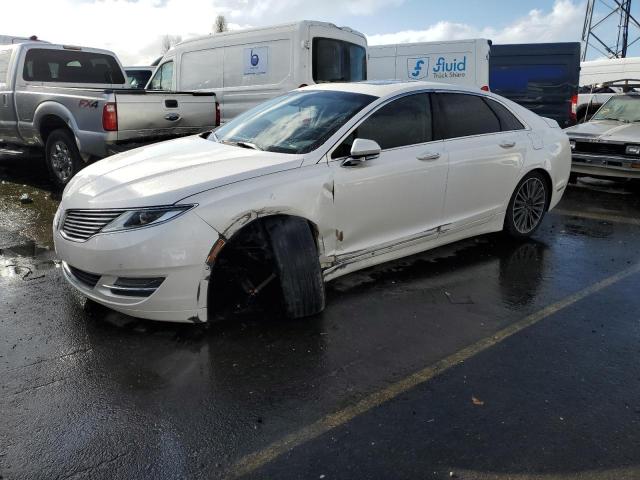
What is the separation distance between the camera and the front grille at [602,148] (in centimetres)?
835

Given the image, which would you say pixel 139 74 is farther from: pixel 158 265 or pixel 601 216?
pixel 158 265

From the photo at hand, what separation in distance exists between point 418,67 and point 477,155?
387 inches

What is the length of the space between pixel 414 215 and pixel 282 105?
60.5 inches

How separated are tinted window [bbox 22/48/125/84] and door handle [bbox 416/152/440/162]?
6541 millimetres

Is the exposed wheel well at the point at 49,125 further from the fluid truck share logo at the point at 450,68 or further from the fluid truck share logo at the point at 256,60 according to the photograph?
the fluid truck share logo at the point at 450,68

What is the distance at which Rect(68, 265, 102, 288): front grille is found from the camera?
3565mm

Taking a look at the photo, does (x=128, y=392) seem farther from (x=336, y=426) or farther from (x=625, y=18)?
(x=625, y=18)

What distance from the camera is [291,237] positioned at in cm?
372

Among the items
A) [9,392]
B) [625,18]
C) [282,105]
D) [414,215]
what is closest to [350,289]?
[414,215]

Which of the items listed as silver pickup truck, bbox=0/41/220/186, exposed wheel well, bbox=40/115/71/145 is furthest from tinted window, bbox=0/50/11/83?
exposed wheel well, bbox=40/115/71/145

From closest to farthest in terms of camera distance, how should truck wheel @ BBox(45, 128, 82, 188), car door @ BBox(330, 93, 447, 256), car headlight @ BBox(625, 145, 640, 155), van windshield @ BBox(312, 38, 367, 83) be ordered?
car door @ BBox(330, 93, 447, 256)
truck wheel @ BBox(45, 128, 82, 188)
car headlight @ BBox(625, 145, 640, 155)
van windshield @ BBox(312, 38, 367, 83)

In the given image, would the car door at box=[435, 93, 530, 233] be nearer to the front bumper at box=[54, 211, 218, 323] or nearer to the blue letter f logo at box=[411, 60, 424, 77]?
the front bumper at box=[54, 211, 218, 323]

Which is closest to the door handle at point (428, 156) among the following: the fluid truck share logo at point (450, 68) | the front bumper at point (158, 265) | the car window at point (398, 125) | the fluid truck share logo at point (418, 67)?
the car window at point (398, 125)

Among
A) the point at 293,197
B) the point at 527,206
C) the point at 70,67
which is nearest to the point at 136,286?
the point at 293,197
